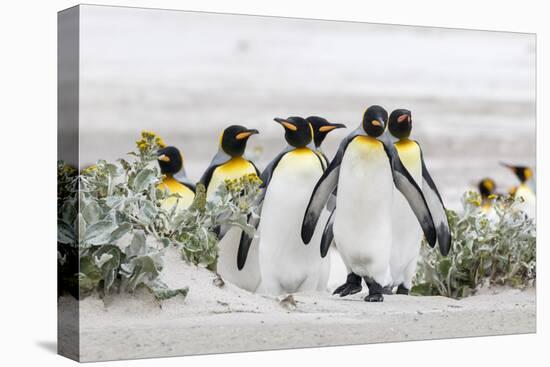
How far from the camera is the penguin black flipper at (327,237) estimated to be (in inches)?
236

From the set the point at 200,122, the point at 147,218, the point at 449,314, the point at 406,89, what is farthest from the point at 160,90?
the point at 449,314

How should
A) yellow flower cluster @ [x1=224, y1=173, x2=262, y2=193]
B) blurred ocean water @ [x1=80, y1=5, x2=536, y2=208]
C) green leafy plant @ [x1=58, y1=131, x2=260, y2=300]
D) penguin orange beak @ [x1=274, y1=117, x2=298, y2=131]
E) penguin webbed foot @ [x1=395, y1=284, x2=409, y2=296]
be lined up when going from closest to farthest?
green leafy plant @ [x1=58, y1=131, x2=260, y2=300] → blurred ocean water @ [x1=80, y1=5, x2=536, y2=208] → yellow flower cluster @ [x1=224, y1=173, x2=262, y2=193] → penguin orange beak @ [x1=274, y1=117, x2=298, y2=131] → penguin webbed foot @ [x1=395, y1=284, x2=409, y2=296]

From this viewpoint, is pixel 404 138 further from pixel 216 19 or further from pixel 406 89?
pixel 216 19

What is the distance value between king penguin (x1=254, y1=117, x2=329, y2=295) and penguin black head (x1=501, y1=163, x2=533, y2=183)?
48.1 inches

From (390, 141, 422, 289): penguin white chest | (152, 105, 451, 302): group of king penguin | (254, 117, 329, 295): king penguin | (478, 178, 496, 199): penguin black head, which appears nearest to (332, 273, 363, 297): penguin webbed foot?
(152, 105, 451, 302): group of king penguin

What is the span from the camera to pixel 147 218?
5.43m

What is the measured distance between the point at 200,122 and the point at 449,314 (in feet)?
5.74

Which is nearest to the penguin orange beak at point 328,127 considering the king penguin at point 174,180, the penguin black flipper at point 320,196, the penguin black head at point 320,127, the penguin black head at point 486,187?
the penguin black head at point 320,127

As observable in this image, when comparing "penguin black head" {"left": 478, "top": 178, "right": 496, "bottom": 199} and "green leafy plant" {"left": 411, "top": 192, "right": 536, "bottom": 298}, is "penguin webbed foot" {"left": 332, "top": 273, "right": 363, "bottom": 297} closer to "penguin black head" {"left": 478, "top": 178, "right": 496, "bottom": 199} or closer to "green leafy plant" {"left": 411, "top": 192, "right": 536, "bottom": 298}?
"green leafy plant" {"left": 411, "top": 192, "right": 536, "bottom": 298}

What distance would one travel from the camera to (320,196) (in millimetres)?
5961

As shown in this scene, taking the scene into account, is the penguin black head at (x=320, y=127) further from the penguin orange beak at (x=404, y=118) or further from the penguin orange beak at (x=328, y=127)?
the penguin orange beak at (x=404, y=118)

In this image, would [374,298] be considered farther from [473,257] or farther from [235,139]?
[235,139]

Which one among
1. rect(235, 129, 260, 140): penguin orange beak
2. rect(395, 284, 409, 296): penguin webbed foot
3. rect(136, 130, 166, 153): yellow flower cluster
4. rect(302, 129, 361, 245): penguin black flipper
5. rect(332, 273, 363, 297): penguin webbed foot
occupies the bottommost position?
rect(395, 284, 409, 296): penguin webbed foot

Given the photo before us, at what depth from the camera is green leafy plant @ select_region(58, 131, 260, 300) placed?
17.3 ft
